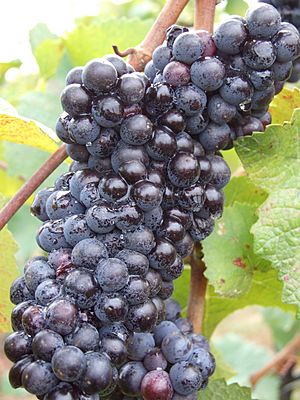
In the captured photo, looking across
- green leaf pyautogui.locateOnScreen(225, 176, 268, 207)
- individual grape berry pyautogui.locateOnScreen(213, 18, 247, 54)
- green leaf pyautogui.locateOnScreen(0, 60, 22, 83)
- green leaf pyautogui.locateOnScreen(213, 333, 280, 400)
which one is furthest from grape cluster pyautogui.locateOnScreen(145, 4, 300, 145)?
green leaf pyautogui.locateOnScreen(213, 333, 280, 400)

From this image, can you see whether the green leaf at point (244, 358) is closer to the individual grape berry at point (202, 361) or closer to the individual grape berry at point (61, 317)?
the individual grape berry at point (202, 361)

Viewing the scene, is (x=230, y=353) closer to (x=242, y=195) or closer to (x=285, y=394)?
(x=285, y=394)

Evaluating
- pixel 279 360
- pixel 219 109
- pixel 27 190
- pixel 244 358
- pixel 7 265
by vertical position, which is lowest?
pixel 244 358

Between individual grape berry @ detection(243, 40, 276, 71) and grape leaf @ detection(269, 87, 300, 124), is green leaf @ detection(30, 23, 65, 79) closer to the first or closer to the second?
grape leaf @ detection(269, 87, 300, 124)

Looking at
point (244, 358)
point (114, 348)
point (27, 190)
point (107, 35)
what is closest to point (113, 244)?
point (114, 348)

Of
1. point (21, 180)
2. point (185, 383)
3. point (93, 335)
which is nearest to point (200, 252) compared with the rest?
point (185, 383)

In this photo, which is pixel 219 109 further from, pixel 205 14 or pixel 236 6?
pixel 236 6

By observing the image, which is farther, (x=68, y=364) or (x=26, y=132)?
(x=26, y=132)

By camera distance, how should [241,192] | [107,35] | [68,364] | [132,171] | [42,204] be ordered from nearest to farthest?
1. [68,364]
2. [132,171]
3. [42,204]
4. [241,192]
5. [107,35]
